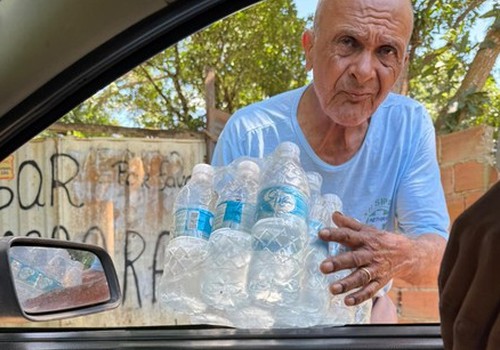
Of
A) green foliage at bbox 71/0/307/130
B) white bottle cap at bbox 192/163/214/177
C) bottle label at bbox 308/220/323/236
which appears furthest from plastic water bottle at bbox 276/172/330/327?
green foliage at bbox 71/0/307/130

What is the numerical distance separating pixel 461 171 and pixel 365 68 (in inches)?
41.1

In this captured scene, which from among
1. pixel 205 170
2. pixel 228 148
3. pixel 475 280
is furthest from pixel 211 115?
pixel 475 280

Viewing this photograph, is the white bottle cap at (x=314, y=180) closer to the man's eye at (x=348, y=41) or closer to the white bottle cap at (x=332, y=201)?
the white bottle cap at (x=332, y=201)

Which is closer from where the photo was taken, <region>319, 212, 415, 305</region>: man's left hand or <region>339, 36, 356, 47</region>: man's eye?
<region>319, 212, 415, 305</region>: man's left hand

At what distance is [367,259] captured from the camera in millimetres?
1546

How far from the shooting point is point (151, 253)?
3693 mm

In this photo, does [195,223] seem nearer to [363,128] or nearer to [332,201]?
[332,201]

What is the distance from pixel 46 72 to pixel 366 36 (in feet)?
3.43

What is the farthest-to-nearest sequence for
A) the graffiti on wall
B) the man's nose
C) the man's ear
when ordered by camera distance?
the graffiti on wall, the man's ear, the man's nose

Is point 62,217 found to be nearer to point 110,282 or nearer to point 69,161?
point 69,161

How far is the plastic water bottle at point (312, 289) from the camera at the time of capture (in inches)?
58.1

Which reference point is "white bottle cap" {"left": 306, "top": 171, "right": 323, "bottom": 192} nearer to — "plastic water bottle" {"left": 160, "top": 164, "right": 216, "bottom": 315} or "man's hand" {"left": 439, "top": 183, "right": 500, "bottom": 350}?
"plastic water bottle" {"left": 160, "top": 164, "right": 216, "bottom": 315}

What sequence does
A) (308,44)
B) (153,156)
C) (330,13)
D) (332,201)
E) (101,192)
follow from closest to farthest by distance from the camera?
1. (332,201)
2. (330,13)
3. (308,44)
4. (101,192)
5. (153,156)

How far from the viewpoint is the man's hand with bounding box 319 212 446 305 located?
1.49 meters
